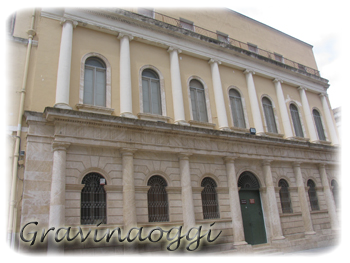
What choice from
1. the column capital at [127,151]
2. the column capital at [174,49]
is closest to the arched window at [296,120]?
the column capital at [174,49]

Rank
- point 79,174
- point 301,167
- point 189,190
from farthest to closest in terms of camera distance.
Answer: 1. point 301,167
2. point 189,190
3. point 79,174

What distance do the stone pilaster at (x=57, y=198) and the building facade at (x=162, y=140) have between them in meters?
0.03

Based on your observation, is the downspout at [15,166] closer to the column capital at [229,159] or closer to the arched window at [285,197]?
the column capital at [229,159]

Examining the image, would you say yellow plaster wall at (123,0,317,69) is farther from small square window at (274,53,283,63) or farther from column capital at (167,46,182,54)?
column capital at (167,46,182,54)

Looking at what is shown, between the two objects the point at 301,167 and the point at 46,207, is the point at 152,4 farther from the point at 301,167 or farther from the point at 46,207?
the point at 301,167

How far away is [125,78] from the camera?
11367 mm

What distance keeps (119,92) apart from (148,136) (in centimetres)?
217

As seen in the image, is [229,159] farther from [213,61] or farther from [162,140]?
[213,61]

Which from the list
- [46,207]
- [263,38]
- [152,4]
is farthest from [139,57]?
[263,38]

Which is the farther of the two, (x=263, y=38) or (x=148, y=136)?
(x=263, y=38)

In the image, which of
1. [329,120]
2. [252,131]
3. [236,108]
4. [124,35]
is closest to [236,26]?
[236,108]

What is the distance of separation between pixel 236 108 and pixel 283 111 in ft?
11.5

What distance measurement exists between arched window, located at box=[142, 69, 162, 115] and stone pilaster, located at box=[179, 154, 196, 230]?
236 cm

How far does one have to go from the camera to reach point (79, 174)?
9539 millimetres
